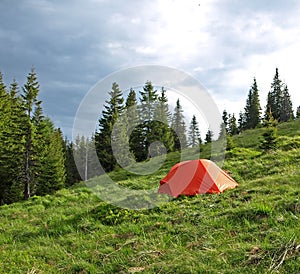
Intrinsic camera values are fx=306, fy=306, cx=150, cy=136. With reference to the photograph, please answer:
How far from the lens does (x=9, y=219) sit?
12.3 metres

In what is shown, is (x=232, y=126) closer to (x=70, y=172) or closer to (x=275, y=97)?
(x=275, y=97)

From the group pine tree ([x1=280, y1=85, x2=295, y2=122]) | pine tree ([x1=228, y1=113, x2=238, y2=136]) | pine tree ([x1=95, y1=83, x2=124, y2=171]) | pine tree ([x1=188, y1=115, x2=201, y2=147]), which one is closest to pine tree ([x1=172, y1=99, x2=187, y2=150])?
pine tree ([x1=188, y1=115, x2=201, y2=147])

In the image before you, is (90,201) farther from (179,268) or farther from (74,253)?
(179,268)

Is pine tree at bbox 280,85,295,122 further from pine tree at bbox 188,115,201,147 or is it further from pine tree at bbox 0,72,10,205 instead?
pine tree at bbox 0,72,10,205

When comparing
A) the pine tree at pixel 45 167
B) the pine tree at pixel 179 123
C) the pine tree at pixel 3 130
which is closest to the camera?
the pine tree at pixel 179 123

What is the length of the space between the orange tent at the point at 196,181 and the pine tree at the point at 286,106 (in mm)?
72271

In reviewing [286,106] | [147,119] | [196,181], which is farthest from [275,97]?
[196,181]

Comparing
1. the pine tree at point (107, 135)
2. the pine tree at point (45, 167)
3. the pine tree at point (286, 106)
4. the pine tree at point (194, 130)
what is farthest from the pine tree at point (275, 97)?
the pine tree at point (45, 167)

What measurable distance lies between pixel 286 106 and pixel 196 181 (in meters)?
76.3

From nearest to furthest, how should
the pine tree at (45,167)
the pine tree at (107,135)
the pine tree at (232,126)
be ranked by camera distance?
1. the pine tree at (45,167)
2. the pine tree at (107,135)
3. the pine tree at (232,126)

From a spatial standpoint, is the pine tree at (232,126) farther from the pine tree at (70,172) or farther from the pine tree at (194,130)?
the pine tree at (70,172)

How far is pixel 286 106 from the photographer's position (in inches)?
3123

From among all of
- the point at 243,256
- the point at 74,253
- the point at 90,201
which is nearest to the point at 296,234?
the point at 243,256

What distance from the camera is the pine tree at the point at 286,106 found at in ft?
255
